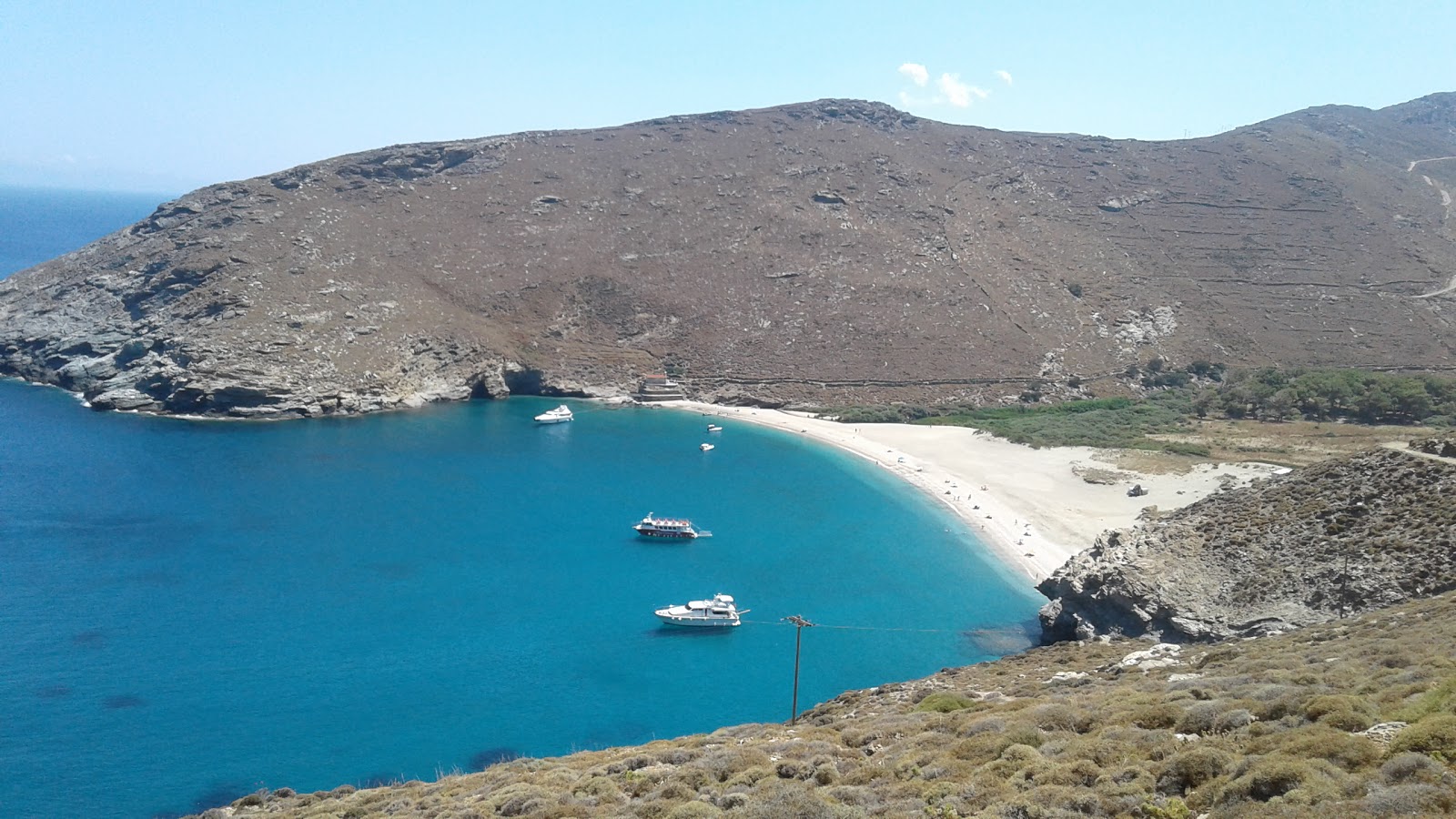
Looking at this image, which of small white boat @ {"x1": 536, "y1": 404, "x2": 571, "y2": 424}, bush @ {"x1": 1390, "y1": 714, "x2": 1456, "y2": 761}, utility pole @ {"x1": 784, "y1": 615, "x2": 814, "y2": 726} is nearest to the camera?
bush @ {"x1": 1390, "y1": 714, "x2": 1456, "y2": 761}

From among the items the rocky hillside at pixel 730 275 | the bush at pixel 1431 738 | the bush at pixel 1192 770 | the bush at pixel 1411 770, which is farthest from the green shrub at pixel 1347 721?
the rocky hillside at pixel 730 275

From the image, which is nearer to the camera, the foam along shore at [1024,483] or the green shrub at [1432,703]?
the green shrub at [1432,703]

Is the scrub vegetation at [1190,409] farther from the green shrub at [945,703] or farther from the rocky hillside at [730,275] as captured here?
the green shrub at [945,703]

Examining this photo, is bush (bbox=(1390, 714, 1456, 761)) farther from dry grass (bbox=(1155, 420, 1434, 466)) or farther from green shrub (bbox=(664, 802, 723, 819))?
dry grass (bbox=(1155, 420, 1434, 466))

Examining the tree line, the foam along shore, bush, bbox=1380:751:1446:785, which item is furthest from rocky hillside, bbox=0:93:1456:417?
bush, bbox=1380:751:1446:785

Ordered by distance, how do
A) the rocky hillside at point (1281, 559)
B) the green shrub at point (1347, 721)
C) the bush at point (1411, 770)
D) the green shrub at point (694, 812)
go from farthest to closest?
the rocky hillside at point (1281, 559) < the green shrub at point (694, 812) < the green shrub at point (1347, 721) < the bush at point (1411, 770)
